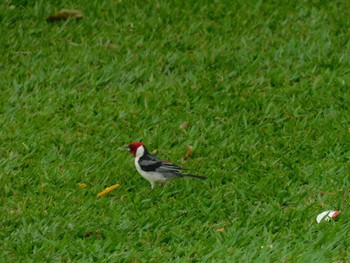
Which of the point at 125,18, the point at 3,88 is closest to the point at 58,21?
the point at 125,18

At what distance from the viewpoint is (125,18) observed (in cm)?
973

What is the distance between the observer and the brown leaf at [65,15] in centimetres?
960

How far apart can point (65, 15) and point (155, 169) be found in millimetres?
3225

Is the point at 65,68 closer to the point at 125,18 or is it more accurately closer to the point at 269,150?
the point at 125,18

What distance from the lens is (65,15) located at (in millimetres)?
9633

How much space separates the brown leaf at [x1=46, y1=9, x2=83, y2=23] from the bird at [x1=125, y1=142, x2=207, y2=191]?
9.72 feet

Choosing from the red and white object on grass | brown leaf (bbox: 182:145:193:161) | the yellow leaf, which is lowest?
brown leaf (bbox: 182:145:193:161)

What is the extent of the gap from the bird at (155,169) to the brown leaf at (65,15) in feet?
9.72

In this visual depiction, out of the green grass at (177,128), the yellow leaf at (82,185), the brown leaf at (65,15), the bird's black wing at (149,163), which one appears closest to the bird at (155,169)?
the bird's black wing at (149,163)

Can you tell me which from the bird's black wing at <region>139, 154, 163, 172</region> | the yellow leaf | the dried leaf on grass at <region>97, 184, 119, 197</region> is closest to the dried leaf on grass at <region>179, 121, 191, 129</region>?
the bird's black wing at <region>139, 154, 163, 172</region>

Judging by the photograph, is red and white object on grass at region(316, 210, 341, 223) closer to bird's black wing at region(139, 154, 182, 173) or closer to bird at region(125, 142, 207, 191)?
bird at region(125, 142, 207, 191)

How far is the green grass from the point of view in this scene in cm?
645

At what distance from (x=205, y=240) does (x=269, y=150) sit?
1.54 m

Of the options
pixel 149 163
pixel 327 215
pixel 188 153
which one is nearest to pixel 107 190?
pixel 149 163
